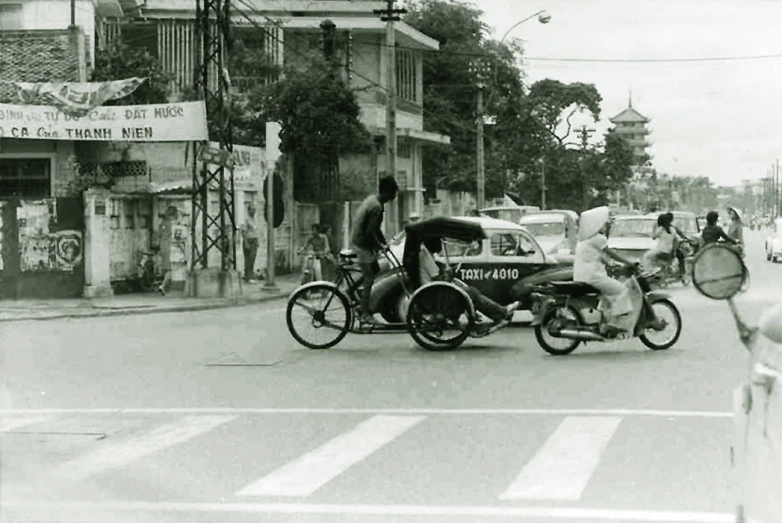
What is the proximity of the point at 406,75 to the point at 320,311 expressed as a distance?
121 feet

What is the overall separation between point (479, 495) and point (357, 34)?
129 ft

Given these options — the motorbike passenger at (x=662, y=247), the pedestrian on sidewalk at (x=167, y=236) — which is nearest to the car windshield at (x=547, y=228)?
the motorbike passenger at (x=662, y=247)

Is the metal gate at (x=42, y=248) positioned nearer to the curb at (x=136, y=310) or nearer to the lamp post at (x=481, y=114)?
the curb at (x=136, y=310)

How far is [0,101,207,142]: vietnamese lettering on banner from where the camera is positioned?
2805 cm

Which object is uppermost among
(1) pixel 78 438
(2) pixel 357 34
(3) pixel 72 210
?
(2) pixel 357 34

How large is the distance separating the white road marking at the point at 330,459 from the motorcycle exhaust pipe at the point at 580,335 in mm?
4756

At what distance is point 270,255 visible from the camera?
2962 cm

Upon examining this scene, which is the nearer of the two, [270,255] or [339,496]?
[339,496]

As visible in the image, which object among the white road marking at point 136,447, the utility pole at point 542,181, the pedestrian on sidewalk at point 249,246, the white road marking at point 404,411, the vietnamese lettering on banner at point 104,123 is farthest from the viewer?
the utility pole at point 542,181

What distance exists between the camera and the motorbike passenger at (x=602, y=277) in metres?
15.3

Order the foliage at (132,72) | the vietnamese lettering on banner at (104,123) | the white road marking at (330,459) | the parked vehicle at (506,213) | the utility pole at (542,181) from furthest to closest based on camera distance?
the utility pole at (542,181)
the parked vehicle at (506,213)
the foliage at (132,72)
the vietnamese lettering on banner at (104,123)
the white road marking at (330,459)

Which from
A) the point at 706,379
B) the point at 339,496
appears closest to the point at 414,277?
the point at 706,379

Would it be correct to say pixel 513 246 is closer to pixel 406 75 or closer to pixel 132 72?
pixel 132 72

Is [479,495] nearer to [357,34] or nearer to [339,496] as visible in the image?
[339,496]
